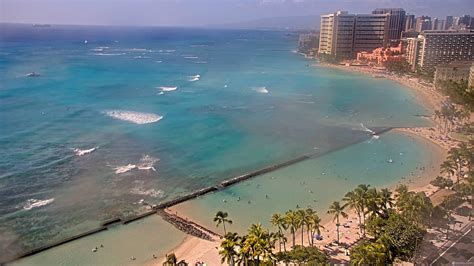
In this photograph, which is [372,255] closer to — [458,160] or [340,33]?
[458,160]

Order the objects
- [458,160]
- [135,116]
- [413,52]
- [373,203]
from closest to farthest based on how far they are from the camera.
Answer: [373,203] → [458,160] → [135,116] → [413,52]

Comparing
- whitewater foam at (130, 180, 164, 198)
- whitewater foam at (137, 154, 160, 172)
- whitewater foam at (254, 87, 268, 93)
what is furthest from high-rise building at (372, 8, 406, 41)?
whitewater foam at (130, 180, 164, 198)

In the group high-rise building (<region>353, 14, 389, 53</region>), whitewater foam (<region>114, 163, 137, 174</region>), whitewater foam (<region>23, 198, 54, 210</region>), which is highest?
high-rise building (<region>353, 14, 389, 53</region>)

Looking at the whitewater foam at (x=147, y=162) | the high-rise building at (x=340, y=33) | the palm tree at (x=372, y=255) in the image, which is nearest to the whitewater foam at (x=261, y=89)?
the whitewater foam at (x=147, y=162)

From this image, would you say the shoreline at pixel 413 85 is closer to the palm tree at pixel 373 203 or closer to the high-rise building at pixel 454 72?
the high-rise building at pixel 454 72

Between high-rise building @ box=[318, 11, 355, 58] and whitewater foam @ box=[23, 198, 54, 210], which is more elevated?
high-rise building @ box=[318, 11, 355, 58]

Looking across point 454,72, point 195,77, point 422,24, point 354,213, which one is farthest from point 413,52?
point 354,213

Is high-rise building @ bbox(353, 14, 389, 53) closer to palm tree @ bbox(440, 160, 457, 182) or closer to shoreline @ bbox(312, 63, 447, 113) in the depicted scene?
shoreline @ bbox(312, 63, 447, 113)
